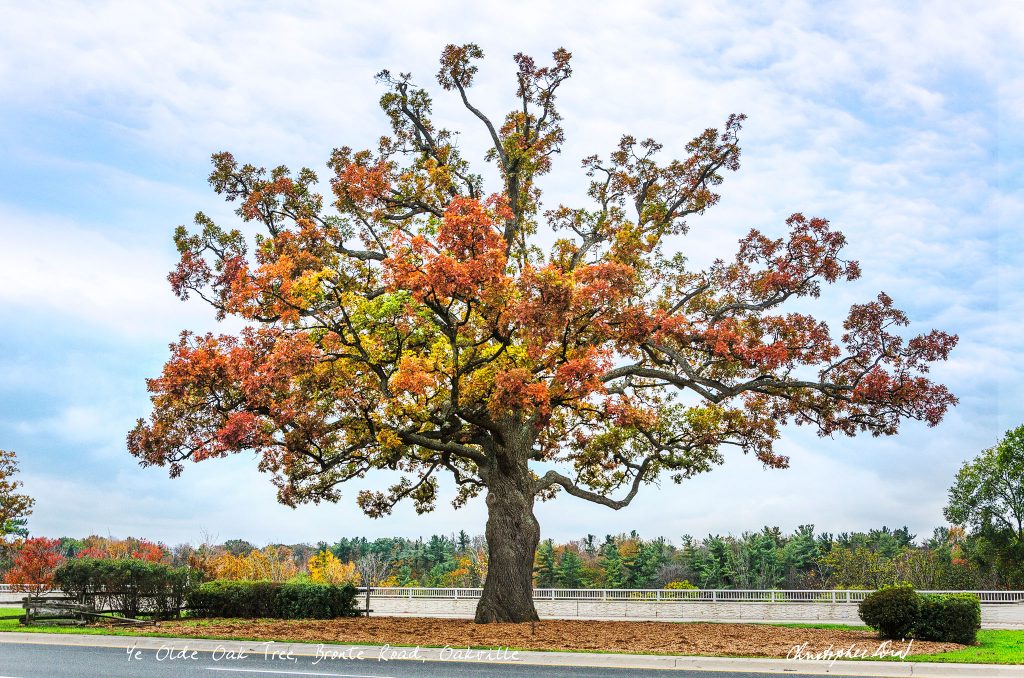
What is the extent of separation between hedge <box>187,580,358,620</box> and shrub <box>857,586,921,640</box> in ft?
46.9

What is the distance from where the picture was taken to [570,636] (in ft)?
54.9

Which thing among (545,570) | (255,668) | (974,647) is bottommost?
(545,570)

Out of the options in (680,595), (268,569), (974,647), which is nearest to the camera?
(974,647)

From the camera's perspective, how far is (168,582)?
2242 cm

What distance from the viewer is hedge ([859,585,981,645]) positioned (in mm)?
16781

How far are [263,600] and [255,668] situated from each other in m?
11.3

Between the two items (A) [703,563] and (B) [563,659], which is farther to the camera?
(A) [703,563]

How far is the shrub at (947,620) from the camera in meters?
16.8

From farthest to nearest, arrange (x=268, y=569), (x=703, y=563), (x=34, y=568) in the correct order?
(x=703, y=563), (x=268, y=569), (x=34, y=568)

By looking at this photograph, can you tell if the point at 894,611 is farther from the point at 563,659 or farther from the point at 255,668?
the point at 255,668

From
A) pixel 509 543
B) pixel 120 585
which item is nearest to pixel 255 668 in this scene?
pixel 509 543

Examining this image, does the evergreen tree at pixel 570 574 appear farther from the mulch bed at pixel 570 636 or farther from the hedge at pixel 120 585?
the hedge at pixel 120 585

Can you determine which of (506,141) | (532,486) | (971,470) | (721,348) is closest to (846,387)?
(721,348)

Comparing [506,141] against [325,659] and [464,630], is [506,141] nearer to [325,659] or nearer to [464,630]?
[464,630]
